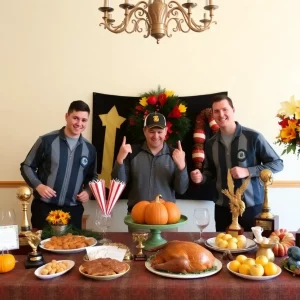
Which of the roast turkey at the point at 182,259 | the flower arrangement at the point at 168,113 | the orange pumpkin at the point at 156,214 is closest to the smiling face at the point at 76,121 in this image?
the flower arrangement at the point at 168,113

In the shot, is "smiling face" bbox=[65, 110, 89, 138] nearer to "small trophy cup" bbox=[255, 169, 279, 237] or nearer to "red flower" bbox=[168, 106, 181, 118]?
"red flower" bbox=[168, 106, 181, 118]

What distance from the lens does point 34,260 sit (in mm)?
1679

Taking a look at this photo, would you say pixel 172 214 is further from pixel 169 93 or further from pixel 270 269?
pixel 169 93

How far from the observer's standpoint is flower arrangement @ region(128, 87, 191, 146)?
10.6 feet

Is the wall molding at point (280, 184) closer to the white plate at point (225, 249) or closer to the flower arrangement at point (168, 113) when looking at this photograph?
the flower arrangement at point (168, 113)

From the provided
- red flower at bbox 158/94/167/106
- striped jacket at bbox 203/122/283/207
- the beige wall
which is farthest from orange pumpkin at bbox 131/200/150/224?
the beige wall

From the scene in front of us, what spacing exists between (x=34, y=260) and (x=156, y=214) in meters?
0.61

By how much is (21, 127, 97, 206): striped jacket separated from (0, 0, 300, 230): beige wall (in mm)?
820

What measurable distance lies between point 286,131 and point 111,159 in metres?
1.97

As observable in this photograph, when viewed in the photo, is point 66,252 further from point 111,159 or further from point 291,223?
point 291,223

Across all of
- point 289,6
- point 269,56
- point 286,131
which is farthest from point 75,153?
point 289,6

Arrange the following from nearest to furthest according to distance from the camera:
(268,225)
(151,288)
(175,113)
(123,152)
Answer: (151,288) → (268,225) → (123,152) → (175,113)

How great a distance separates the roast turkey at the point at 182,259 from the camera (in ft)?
5.10

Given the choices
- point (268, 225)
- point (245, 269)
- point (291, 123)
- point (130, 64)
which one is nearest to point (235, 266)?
point (245, 269)
